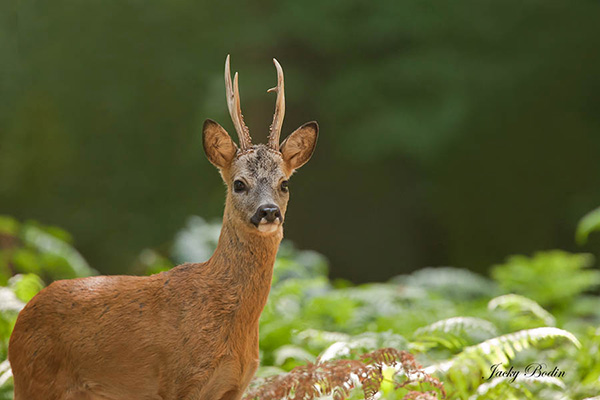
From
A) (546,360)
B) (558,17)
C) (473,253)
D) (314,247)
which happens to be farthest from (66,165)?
(546,360)

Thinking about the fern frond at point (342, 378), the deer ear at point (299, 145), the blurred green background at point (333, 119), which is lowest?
the fern frond at point (342, 378)

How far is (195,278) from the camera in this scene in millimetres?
3061

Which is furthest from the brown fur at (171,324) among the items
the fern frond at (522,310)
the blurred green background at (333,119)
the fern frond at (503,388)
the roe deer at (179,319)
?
the blurred green background at (333,119)

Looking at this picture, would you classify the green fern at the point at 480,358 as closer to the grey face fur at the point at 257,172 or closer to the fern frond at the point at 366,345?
the fern frond at the point at 366,345

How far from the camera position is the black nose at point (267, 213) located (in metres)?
2.85

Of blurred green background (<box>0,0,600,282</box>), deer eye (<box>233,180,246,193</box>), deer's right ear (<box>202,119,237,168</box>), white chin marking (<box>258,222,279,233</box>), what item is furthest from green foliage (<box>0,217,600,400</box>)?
blurred green background (<box>0,0,600,282</box>)

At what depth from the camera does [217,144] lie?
10.1 feet

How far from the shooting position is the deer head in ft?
9.57

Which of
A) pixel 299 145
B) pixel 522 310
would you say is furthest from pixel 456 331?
pixel 299 145

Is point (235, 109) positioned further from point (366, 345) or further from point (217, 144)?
point (366, 345)

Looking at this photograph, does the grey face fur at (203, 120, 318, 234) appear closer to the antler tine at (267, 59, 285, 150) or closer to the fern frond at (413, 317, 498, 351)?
the antler tine at (267, 59, 285, 150)

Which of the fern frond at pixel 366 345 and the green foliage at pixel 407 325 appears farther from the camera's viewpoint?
the fern frond at pixel 366 345

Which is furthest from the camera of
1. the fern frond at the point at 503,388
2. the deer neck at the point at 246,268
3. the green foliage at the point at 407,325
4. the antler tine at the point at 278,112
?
the fern frond at the point at 503,388

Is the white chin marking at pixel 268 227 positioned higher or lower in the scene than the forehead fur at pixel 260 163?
lower
